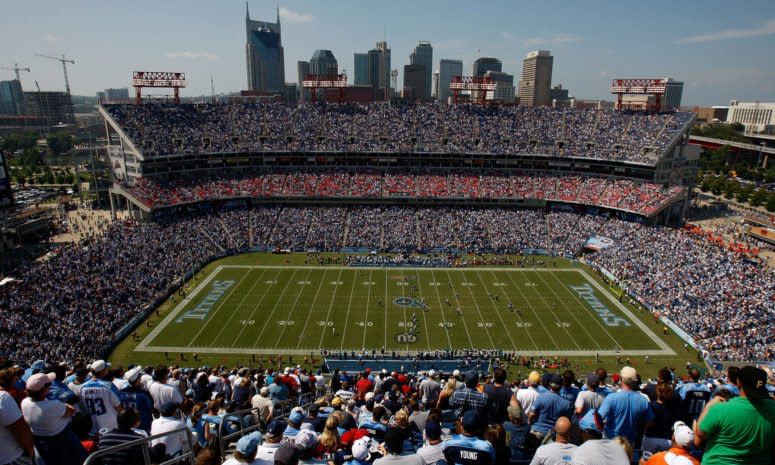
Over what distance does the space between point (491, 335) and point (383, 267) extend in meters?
14.6

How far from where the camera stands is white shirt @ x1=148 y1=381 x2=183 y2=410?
8.47 m

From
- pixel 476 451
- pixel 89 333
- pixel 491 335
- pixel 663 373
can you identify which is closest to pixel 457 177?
pixel 491 335

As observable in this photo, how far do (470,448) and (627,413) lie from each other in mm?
2720

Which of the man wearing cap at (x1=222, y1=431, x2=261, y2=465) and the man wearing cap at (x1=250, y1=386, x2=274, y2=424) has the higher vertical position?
the man wearing cap at (x1=222, y1=431, x2=261, y2=465)

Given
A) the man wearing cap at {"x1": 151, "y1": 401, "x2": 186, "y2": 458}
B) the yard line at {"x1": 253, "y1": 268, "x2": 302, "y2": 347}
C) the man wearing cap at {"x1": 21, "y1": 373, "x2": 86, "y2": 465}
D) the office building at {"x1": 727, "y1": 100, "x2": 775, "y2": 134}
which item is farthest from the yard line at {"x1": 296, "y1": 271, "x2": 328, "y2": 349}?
the office building at {"x1": 727, "y1": 100, "x2": 775, "y2": 134}

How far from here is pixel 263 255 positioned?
150ft

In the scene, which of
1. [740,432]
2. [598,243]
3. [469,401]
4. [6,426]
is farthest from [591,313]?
[6,426]

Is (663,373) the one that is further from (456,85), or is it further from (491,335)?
(456,85)

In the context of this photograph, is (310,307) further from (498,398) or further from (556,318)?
(498,398)

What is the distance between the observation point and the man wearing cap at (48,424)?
5.51 meters

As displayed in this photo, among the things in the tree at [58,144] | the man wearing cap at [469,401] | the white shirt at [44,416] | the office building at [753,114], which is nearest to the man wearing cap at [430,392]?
the man wearing cap at [469,401]

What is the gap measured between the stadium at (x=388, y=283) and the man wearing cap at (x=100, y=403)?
1.6 inches

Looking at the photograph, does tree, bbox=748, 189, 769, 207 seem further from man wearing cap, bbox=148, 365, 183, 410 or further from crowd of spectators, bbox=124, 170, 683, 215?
man wearing cap, bbox=148, 365, 183, 410

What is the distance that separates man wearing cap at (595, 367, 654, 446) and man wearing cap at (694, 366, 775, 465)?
6.94 feet
